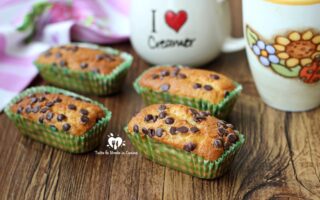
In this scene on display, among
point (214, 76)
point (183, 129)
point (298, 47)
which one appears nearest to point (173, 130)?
point (183, 129)

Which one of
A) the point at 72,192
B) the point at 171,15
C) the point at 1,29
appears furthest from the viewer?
the point at 1,29

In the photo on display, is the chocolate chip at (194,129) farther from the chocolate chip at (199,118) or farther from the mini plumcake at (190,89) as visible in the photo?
the mini plumcake at (190,89)

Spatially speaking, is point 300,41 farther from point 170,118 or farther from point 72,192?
point 72,192

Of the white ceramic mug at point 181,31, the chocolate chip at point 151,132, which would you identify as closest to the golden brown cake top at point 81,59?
the white ceramic mug at point 181,31

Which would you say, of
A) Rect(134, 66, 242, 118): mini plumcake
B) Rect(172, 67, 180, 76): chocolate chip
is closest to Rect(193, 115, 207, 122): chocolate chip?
Rect(134, 66, 242, 118): mini plumcake

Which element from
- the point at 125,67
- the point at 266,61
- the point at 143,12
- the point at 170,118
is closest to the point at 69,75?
the point at 125,67

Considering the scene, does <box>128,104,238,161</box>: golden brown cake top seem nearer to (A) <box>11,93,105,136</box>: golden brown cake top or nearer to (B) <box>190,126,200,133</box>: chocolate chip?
(B) <box>190,126,200,133</box>: chocolate chip

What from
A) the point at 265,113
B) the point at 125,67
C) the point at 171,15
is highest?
the point at 171,15
